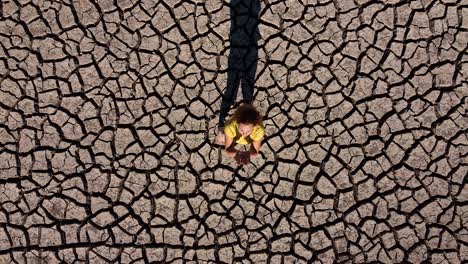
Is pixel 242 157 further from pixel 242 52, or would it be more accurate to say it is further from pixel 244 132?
pixel 242 52

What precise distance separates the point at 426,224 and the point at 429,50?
59.7 inches

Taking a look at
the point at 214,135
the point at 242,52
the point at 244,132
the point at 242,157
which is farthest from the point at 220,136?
the point at 242,52

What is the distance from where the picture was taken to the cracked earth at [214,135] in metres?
4.67

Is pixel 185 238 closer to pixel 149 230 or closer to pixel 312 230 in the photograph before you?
pixel 149 230

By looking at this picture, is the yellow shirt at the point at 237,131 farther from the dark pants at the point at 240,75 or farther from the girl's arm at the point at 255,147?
the dark pants at the point at 240,75

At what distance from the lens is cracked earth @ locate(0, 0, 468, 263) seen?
4.67 meters

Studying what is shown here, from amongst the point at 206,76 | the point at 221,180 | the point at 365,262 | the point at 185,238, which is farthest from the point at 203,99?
the point at 365,262

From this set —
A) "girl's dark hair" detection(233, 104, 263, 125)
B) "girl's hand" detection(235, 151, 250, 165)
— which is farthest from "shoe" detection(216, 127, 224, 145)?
"girl's dark hair" detection(233, 104, 263, 125)

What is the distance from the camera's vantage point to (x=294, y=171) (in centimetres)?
478

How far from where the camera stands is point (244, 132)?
4203mm

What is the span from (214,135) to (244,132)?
0.65 m

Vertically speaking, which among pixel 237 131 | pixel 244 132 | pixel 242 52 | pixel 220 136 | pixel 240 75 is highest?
pixel 242 52

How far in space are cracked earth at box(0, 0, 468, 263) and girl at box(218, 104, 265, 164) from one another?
0.12 metres

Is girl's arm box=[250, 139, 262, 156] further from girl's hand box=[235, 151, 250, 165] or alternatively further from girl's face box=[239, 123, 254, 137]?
girl's face box=[239, 123, 254, 137]
